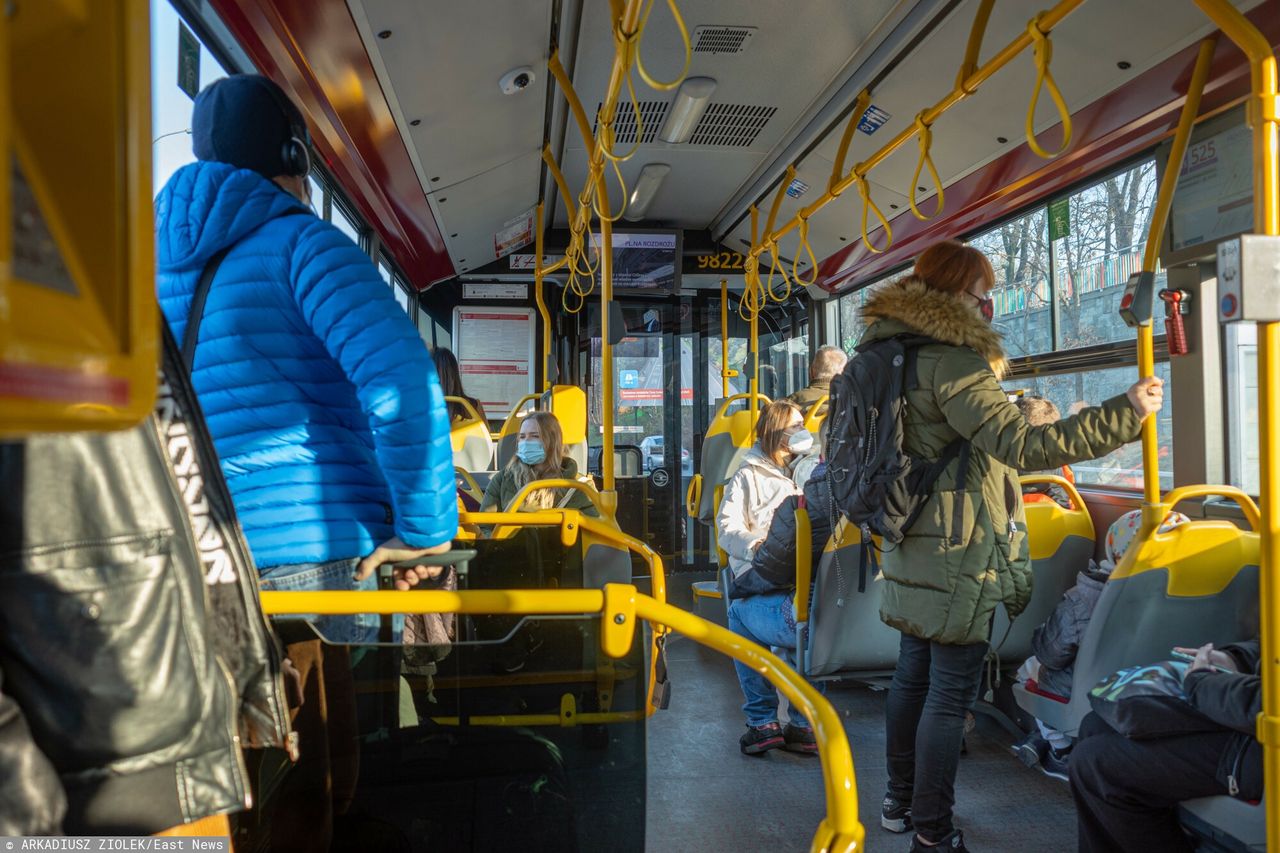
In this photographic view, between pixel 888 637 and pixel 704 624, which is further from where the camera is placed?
pixel 888 637

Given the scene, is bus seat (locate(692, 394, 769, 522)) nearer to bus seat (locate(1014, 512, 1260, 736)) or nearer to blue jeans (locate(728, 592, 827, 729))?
blue jeans (locate(728, 592, 827, 729))

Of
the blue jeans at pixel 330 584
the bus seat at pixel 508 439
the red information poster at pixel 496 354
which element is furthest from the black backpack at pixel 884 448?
the red information poster at pixel 496 354

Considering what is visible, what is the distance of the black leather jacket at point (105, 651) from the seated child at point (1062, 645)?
105 inches

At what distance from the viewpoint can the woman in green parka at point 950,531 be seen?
2.29 meters

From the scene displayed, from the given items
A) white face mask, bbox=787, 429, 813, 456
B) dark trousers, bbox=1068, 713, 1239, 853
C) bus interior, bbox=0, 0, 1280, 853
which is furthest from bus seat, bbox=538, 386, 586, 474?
dark trousers, bbox=1068, 713, 1239, 853

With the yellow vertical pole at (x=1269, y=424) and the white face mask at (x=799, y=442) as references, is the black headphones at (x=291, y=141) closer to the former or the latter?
the yellow vertical pole at (x=1269, y=424)

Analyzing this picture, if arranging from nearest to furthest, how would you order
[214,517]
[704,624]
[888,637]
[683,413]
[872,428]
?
[214,517] < [704,624] < [872,428] < [888,637] < [683,413]

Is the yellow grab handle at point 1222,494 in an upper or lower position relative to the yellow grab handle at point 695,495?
upper

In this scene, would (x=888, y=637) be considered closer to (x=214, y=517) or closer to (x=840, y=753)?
(x=840, y=753)

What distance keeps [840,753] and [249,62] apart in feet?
8.87

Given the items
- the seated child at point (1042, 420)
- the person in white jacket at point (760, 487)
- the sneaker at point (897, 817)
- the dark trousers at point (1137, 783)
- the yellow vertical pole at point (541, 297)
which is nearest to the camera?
the dark trousers at point (1137, 783)

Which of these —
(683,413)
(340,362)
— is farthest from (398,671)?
(683,413)

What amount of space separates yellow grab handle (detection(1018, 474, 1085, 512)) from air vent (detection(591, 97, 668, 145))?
2.58m

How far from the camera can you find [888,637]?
11.2ft
